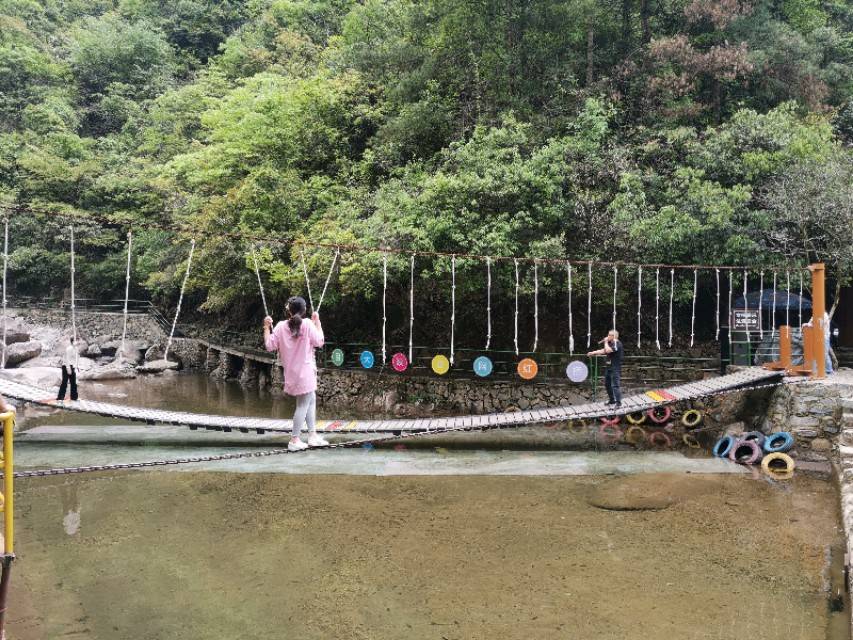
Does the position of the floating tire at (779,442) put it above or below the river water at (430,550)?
above

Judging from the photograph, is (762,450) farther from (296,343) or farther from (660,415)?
(296,343)

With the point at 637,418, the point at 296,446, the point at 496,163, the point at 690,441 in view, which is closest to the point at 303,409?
the point at 296,446

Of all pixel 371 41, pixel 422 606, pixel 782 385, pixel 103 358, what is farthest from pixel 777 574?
pixel 103 358

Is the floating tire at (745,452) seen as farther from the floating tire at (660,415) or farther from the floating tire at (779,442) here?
the floating tire at (660,415)

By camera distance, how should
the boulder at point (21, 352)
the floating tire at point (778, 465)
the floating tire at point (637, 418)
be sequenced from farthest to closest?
the boulder at point (21, 352)
the floating tire at point (637, 418)
the floating tire at point (778, 465)

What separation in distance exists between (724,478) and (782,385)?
1.88 metres

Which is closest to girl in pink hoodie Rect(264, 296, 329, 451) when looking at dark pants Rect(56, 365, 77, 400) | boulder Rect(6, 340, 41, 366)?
dark pants Rect(56, 365, 77, 400)

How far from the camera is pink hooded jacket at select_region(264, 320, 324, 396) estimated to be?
5.04 m

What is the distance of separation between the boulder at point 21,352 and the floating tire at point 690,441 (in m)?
16.7

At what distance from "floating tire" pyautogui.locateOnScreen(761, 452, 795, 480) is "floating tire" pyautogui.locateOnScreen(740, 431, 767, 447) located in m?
0.24

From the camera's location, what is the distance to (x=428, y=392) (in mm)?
12625

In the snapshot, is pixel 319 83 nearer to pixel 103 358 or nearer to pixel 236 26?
pixel 103 358

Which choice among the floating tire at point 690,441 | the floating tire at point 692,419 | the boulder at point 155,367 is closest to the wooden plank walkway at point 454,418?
the floating tire at point 690,441

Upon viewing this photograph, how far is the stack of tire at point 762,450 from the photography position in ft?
Result: 25.3
